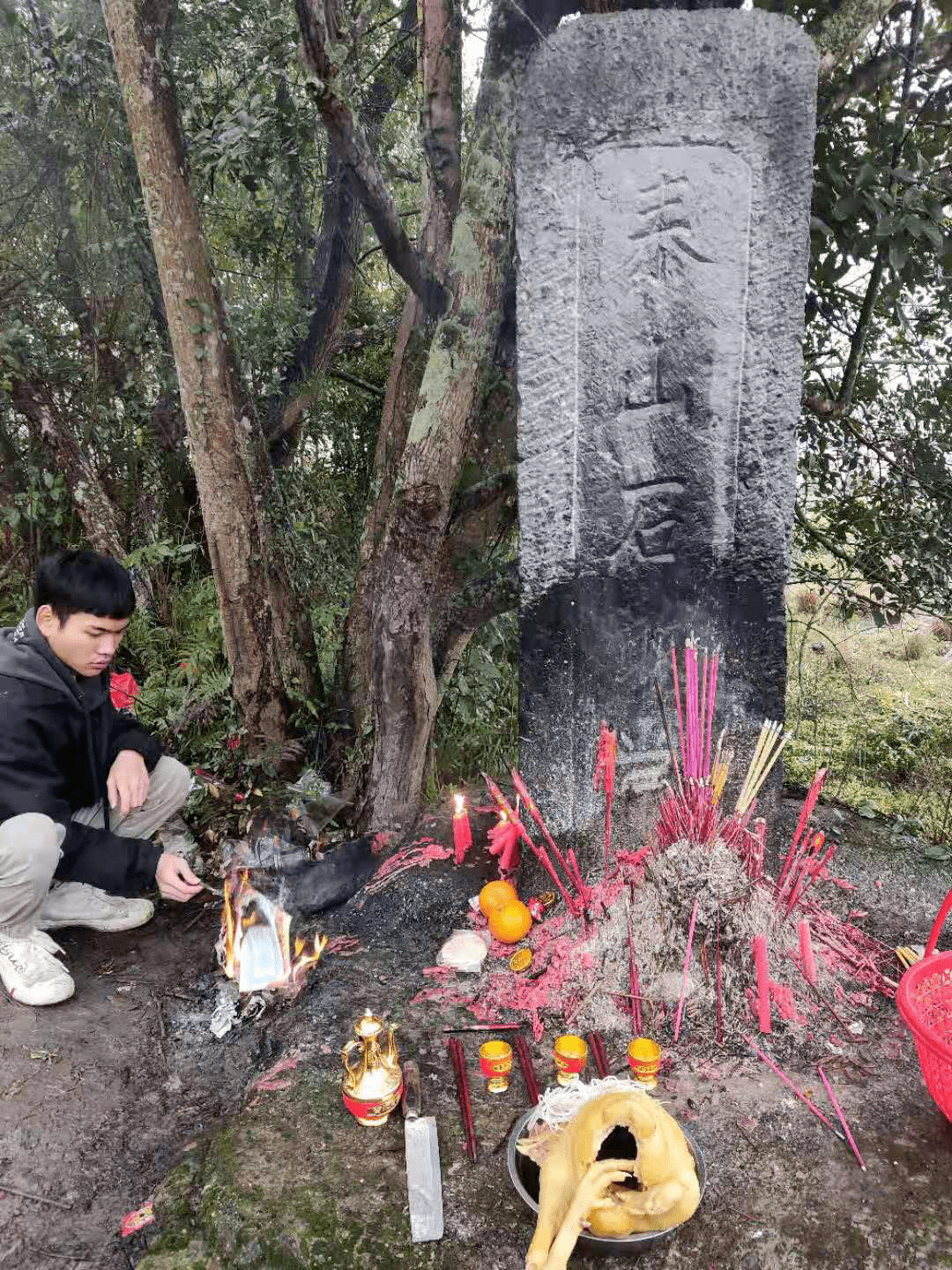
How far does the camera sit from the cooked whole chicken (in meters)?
1.91

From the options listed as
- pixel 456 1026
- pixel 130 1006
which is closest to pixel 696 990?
pixel 456 1026

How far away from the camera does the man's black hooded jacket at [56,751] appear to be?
10.6 ft

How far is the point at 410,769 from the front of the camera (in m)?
4.32

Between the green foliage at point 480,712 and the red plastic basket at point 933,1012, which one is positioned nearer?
the red plastic basket at point 933,1012

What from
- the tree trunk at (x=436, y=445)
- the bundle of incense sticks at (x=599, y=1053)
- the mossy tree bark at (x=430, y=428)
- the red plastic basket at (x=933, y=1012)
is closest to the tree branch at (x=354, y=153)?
the mossy tree bark at (x=430, y=428)

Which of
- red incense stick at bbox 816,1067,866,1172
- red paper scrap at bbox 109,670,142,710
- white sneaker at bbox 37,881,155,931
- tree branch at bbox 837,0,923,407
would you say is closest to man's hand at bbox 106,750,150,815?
white sneaker at bbox 37,881,155,931

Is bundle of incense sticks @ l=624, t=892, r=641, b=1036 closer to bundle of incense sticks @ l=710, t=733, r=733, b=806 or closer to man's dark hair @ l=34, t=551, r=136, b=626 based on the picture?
bundle of incense sticks @ l=710, t=733, r=733, b=806

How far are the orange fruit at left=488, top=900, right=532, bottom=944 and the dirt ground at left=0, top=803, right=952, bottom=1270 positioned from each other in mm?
297

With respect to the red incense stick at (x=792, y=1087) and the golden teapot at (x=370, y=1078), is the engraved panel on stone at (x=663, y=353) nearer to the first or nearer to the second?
the red incense stick at (x=792, y=1087)

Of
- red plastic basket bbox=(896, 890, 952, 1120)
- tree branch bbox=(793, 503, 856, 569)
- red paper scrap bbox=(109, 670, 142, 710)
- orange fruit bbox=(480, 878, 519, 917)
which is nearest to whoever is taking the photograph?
red plastic basket bbox=(896, 890, 952, 1120)

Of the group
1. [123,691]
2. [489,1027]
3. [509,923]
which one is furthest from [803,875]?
[123,691]

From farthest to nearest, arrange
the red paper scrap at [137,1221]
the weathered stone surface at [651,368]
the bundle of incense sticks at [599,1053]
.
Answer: the weathered stone surface at [651,368]
the bundle of incense sticks at [599,1053]
the red paper scrap at [137,1221]

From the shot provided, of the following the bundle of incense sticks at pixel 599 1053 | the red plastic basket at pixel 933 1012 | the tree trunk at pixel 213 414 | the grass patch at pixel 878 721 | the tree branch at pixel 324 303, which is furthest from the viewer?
the grass patch at pixel 878 721

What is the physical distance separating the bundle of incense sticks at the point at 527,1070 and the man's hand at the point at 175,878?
4.24 feet
